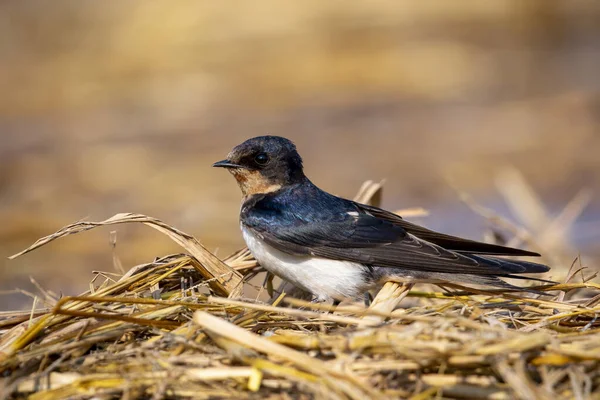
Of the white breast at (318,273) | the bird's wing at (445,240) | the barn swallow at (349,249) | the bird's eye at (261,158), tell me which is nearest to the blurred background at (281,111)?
the bird's wing at (445,240)

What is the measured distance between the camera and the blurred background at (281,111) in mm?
7762

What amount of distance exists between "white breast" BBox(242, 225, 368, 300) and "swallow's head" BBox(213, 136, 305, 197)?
59 centimetres

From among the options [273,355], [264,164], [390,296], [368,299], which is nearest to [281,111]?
[264,164]

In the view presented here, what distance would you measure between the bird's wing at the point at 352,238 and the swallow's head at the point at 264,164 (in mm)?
298

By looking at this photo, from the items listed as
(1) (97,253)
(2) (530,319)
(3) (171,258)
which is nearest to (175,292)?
(3) (171,258)

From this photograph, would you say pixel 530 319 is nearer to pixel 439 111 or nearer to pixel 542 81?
pixel 439 111

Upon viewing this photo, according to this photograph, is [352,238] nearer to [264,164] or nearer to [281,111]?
[264,164]

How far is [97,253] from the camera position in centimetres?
693

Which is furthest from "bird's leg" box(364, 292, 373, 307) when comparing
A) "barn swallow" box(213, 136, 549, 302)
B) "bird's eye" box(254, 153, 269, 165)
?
"bird's eye" box(254, 153, 269, 165)

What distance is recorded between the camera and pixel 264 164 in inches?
182

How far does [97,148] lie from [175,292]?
6488mm

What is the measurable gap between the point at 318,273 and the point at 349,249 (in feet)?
0.60

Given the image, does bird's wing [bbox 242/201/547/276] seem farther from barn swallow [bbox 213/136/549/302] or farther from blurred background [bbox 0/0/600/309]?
blurred background [bbox 0/0/600/309]

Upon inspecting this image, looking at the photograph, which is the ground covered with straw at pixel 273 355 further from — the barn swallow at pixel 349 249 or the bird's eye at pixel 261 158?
A: the bird's eye at pixel 261 158
